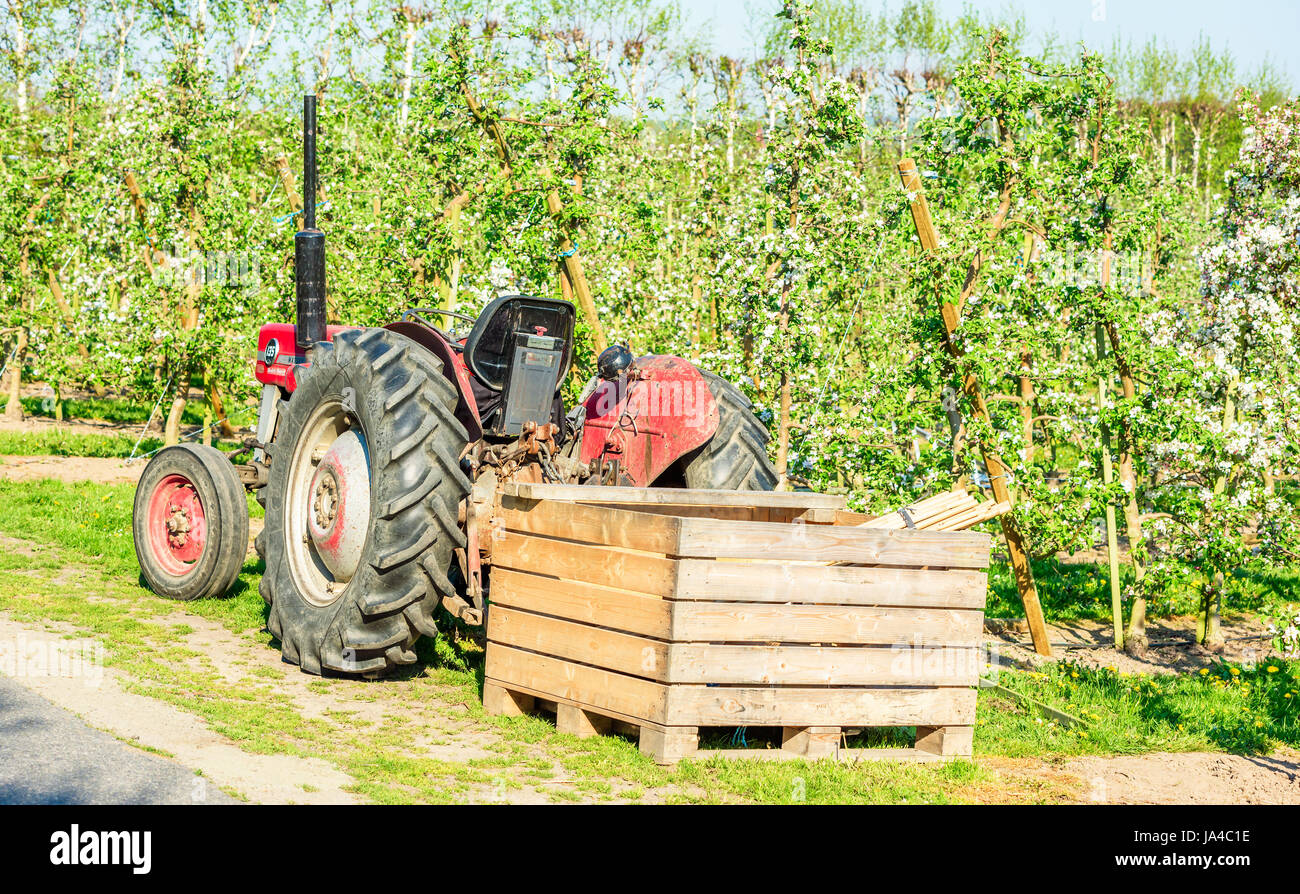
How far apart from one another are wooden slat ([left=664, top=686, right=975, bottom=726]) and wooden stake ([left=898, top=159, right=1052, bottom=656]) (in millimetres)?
2377

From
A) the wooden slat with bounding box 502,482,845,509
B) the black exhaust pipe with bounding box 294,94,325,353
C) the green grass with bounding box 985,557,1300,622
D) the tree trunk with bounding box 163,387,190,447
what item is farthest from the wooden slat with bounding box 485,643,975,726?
the tree trunk with bounding box 163,387,190,447

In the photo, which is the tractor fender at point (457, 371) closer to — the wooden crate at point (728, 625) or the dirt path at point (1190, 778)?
the wooden crate at point (728, 625)

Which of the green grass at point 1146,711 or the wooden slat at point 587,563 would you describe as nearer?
the wooden slat at point 587,563

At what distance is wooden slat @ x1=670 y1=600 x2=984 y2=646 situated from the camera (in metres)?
5.00

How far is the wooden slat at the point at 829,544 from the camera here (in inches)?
197

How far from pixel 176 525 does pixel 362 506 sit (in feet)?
7.75

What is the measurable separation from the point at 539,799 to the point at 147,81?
11524 millimetres

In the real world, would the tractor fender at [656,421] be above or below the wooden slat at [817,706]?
above

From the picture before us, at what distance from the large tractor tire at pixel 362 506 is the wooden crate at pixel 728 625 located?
0.39m

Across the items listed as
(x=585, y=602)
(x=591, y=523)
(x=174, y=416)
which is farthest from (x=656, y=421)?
(x=174, y=416)

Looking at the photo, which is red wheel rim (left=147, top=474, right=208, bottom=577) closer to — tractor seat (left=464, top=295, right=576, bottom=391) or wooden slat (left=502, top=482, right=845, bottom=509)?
tractor seat (left=464, top=295, right=576, bottom=391)

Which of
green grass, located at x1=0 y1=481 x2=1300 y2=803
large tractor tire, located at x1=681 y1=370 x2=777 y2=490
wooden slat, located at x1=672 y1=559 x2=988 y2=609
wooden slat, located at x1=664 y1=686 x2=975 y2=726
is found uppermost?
large tractor tire, located at x1=681 y1=370 x2=777 y2=490

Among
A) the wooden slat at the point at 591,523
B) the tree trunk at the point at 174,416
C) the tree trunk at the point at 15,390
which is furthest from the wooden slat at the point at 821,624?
the tree trunk at the point at 15,390

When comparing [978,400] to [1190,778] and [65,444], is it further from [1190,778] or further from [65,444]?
[65,444]
